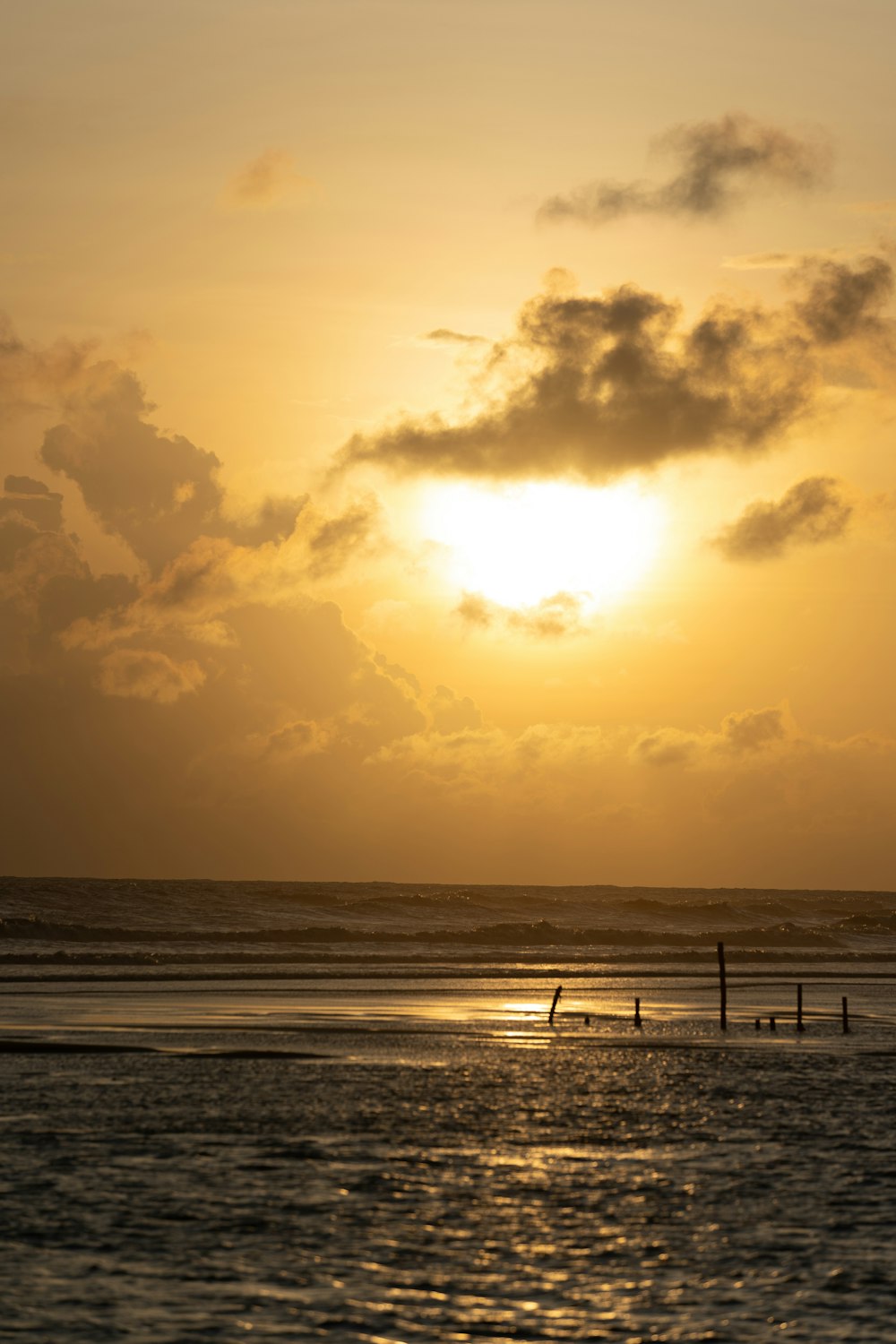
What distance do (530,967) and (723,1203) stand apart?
2870 inches

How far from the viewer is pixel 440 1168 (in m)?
27.8

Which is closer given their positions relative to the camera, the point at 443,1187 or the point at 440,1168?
the point at 443,1187

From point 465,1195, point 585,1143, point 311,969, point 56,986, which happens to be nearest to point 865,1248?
point 465,1195

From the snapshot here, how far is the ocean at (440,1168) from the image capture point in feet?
61.6

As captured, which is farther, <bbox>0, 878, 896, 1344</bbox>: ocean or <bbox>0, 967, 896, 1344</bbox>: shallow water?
<bbox>0, 878, 896, 1344</bbox>: ocean

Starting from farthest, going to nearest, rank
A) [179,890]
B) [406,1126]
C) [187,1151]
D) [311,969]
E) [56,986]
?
[179,890], [311,969], [56,986], [406,1126], [187,1151]

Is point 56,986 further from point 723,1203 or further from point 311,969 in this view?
point 723,1203

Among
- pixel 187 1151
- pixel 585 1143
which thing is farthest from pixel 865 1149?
pixel 187 1151

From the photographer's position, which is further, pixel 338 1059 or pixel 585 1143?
pixel 338 1059

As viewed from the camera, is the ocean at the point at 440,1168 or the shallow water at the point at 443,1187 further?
the ocean at the point at 440,1168

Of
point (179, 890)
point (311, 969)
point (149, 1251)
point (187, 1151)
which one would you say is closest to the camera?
point (149, 1251)

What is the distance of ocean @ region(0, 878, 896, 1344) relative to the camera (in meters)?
18.8

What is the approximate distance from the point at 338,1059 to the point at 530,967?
53.9m

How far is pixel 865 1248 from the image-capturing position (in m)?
21.8
